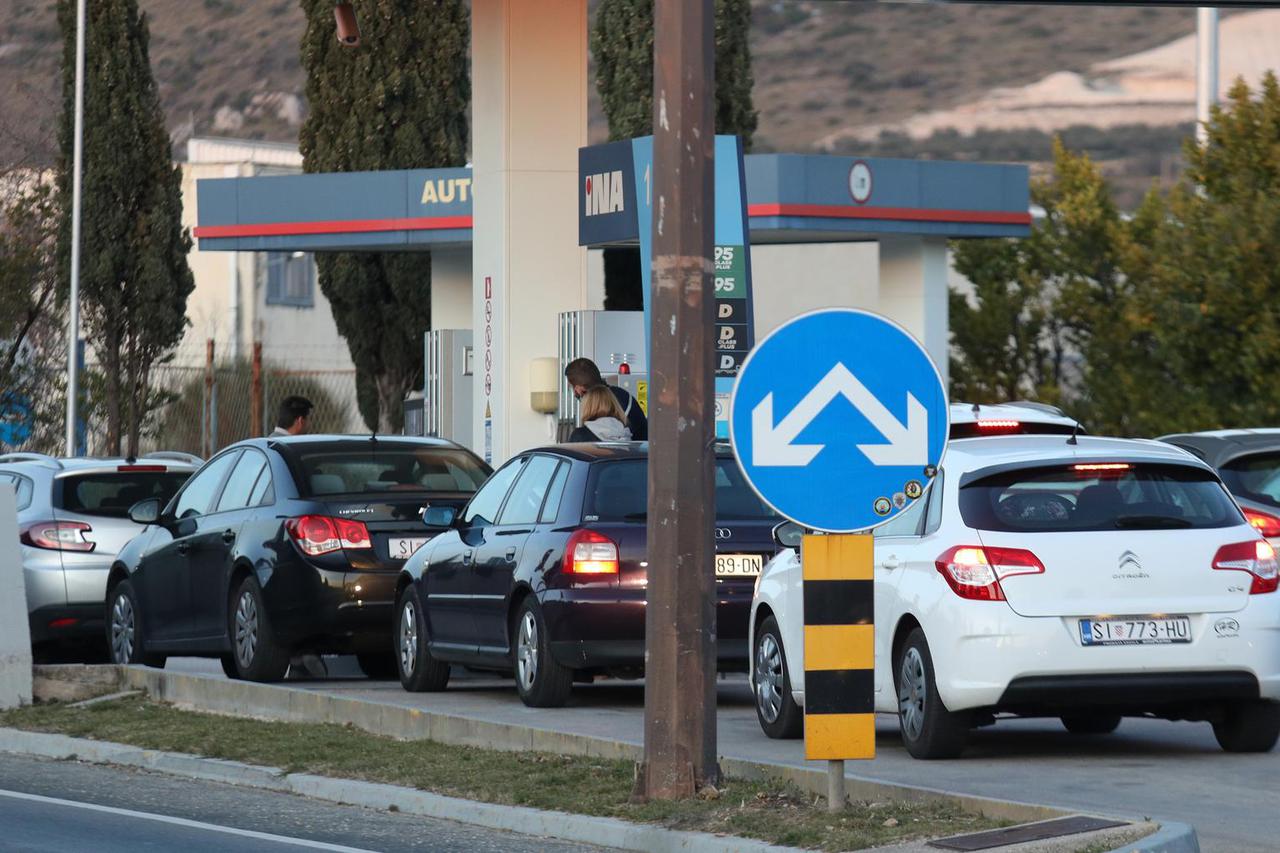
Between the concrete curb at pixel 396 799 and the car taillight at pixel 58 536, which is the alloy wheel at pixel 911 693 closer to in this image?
the concrete curb at pixel 396 799

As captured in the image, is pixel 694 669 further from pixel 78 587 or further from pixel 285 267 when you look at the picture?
pixel 285 267

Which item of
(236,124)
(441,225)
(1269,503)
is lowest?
(1269,503)

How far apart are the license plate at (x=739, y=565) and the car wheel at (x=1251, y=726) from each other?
9.94ft

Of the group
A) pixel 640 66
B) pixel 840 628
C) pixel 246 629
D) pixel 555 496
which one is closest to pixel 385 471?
pixel 246 629

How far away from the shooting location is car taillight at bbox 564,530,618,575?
45.1 ft

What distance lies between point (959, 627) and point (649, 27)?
1734 centimetres

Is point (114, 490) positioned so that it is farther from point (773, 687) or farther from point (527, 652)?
point (773, 687)

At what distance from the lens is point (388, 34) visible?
35906 millimetres

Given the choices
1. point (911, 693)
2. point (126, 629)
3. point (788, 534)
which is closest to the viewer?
point (911, 693)

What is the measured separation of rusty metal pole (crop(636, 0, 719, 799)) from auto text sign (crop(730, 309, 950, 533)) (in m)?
0.84

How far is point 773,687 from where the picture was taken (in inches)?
504

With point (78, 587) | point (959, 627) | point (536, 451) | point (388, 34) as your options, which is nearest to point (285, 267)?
point (388, 34)

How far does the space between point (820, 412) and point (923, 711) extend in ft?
8.95

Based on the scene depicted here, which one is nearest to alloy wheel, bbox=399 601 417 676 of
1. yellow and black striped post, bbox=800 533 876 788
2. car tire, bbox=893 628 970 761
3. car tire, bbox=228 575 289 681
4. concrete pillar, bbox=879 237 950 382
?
car tire, bbox=228 575 289 681
